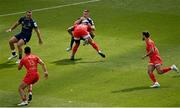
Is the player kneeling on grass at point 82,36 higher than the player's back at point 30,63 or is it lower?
lower

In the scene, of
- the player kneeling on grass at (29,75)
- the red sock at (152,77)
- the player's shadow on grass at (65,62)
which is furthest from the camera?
the player's shadow on grass at (65,62)

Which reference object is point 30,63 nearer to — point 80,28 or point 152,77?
point 152,77

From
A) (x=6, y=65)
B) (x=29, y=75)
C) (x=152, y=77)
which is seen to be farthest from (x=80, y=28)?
(x=29, y=75)

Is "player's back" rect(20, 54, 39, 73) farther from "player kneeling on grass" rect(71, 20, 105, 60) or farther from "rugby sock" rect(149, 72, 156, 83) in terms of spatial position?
"player kneeling on grass" rect(71, 20, 105, 60)

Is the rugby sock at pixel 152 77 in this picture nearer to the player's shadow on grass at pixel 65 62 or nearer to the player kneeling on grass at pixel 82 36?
the player kneeling on grass at pixel 82 36

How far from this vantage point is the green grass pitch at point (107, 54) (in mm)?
20734

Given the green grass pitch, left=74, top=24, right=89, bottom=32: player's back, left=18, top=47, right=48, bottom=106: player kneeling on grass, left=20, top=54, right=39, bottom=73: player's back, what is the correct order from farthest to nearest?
left=74, top=24, right=89, bottom=32: player's back < the green grass pitch < left=20, top=54, right=39, bottom=73: player's back < left=18, top=47, right=48, bottom=106: player kneeling on grass

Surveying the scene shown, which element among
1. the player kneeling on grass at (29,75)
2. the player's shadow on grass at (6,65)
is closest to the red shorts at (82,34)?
the player's shadow on grass at (6,65)

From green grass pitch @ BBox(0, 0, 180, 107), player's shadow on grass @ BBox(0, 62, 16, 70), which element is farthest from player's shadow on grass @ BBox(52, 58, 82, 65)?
player's shadow on grass @ BBox(0, 62, 16, 70)

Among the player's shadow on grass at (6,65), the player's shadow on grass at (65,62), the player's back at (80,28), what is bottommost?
the player's shadow on grass at (6,65)

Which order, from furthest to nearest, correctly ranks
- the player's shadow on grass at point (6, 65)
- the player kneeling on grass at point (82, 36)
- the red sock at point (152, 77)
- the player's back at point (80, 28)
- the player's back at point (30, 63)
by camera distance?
the player's back at point (80, 28), the player kneeling on grass at point (82, 36), the player's shadow on grass at point (6, 65), the red sock at point (152, 77), the player's back at point (30, 63)

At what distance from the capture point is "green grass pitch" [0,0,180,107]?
2073 centimetres

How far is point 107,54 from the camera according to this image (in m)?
27.3

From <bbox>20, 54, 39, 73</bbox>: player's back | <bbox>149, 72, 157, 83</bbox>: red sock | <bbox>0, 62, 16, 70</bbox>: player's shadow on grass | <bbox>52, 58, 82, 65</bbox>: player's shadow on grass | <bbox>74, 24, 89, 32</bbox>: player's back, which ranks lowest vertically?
<bbox>0, 62, 16, 70</bbox>: player's shadow on grass
